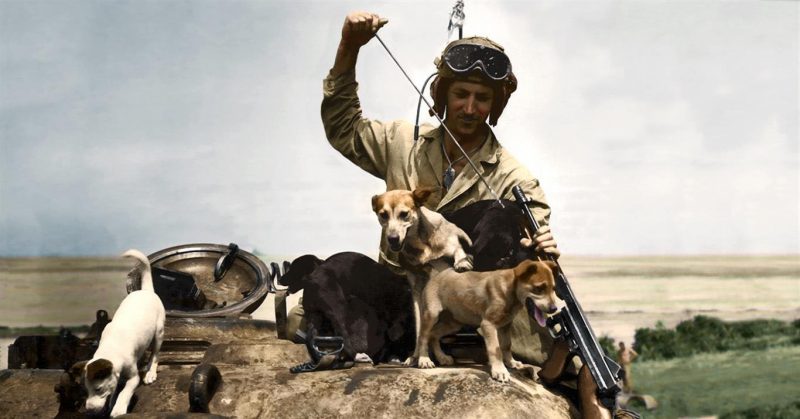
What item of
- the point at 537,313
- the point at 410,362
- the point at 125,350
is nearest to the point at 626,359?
the point at 410,362

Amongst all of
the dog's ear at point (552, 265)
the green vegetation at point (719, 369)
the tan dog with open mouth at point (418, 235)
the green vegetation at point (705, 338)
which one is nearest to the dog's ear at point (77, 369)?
the tan dog with open mouth at point (418, 235)

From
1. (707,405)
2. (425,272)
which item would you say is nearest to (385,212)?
(425,272)

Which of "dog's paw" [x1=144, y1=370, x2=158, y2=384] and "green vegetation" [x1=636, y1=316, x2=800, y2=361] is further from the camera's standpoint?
"green vegetation" [x1=636, y1=316, x2=800, y2=361]

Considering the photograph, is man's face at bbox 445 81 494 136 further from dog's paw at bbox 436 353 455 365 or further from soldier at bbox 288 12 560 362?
dog's paw at bbox 436 353 455 365

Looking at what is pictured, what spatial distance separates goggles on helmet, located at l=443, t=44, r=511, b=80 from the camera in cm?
870

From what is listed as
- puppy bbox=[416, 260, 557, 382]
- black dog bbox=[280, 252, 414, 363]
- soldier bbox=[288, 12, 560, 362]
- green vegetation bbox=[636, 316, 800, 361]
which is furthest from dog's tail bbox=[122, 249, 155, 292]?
green vegetation bbox=[636, 316, 800, 361]

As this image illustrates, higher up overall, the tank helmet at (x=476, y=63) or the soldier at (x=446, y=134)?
the tank helmet at (x=476, y=63)

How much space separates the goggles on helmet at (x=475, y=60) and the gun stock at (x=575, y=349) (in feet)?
3.69

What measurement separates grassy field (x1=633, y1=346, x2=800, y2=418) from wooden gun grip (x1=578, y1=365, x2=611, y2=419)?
19671 millimetres

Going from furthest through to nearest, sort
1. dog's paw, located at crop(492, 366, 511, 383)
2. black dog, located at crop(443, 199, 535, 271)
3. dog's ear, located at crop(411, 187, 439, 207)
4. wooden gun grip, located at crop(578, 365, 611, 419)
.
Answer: black dog, located at crop(443, 199, 535, 271)
wooden gun grip, located at crop(578, 365, 611, 419)
dog's ear, located at crop(411, 187, 439, 207)
dog's paw, located at crop(492, 366, 511, 383)

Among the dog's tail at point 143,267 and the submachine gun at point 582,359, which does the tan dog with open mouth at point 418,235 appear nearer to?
the submachine gun at point 582,359

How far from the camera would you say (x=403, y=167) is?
9.13 metres

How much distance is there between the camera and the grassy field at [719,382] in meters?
28.1

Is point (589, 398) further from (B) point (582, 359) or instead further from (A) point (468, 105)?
(A) point (468, 105)
